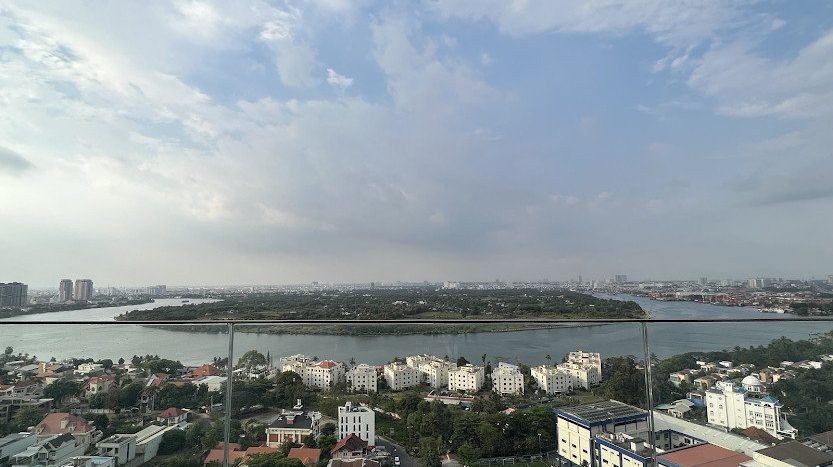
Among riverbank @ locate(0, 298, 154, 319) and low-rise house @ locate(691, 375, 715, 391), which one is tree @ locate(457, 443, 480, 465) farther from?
riverbank @ locate(0, 298, 154, 319)

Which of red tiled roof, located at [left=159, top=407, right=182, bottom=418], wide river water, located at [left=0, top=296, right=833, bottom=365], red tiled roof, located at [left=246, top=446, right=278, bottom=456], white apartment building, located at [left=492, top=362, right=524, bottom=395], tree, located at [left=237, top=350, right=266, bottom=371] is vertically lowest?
red tiled roof, located at [left=246, top=446, right=278, bottom=456]

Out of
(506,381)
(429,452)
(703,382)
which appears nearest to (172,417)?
(429,452)

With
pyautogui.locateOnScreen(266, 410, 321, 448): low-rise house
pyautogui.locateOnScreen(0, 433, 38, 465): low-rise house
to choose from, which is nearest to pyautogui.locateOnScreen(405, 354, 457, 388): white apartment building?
pyautogui.locateOnScreen(266, 410, 321, 448): low-rise house

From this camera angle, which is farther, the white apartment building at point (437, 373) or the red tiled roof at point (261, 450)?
the white apartment building at point (437, 373)

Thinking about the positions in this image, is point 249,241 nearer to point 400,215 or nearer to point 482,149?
point 400,215

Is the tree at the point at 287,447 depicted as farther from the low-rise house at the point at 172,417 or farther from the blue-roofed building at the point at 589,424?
the blue-roofed building at the point at 589,424

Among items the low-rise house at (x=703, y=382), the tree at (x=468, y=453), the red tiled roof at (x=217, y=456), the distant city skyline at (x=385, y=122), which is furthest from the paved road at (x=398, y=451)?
the distant city skyline at (x=385, y=122)

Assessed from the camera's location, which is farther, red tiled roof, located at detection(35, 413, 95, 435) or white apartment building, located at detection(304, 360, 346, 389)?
white apartment building, located at detection(304, 360, 346, 389)
